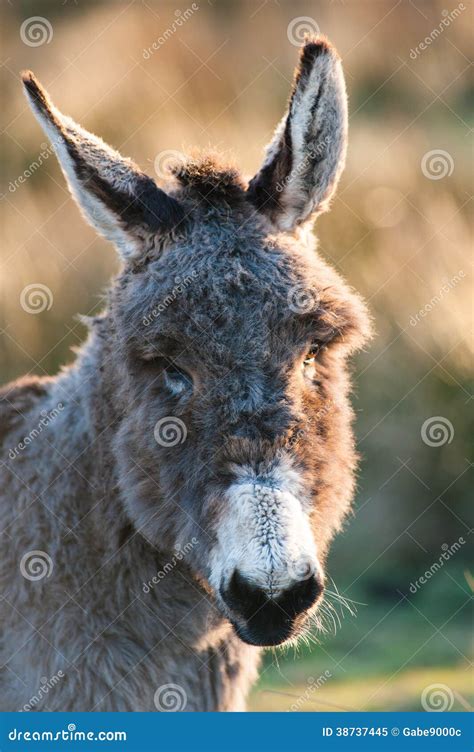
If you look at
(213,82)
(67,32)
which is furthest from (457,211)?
(67,32)

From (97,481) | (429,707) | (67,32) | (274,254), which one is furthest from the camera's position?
(67,32)

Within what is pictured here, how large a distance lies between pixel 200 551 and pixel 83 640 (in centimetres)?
86

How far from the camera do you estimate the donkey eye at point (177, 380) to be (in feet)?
12.4

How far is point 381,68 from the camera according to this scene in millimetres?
10172

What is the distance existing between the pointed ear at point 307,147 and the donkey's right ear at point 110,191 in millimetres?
468

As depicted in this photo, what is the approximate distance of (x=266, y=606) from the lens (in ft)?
10.4

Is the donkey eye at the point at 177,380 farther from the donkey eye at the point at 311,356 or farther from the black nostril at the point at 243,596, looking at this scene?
the black nostril at the point at 243,596

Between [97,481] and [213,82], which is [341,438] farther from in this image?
[213,82]

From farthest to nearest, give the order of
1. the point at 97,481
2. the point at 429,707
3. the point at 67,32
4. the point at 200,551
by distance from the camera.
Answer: the point at 67,32, the point at 429,707, the point at 97,481, the point at 200,551

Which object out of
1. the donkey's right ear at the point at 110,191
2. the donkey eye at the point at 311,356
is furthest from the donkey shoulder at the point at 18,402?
the donkey eye at the point at 311,356

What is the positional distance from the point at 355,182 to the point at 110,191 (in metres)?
6.50

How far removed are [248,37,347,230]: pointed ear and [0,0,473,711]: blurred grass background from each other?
487cm

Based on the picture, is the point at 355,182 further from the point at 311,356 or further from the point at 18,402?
the point at 311,356

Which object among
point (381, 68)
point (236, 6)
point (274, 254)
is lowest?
point (274, 254)
